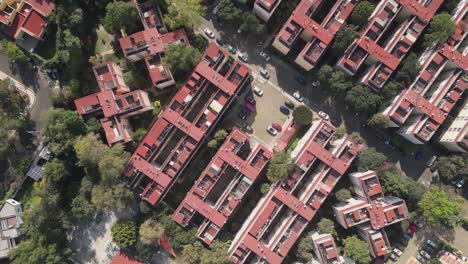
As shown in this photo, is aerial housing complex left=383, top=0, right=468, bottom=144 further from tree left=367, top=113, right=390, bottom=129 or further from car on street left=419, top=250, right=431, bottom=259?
car on street left=419, top=250, right=431, bottom=259

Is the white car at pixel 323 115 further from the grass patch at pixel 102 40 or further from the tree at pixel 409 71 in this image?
the grass patch at pixel 102 40

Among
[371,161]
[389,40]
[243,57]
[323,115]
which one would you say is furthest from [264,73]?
[371,161]

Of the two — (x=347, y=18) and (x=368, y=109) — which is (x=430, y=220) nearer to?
(x=368, y=109)

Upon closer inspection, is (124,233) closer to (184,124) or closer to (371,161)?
(184,124)

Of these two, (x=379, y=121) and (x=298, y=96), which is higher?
(x=379, y=121)

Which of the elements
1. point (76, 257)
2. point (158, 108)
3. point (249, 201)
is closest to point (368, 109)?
point (249, 201)

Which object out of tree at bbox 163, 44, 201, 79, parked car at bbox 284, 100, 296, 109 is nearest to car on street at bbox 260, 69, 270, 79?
parked car at bbox 284, 100, 296, 109
